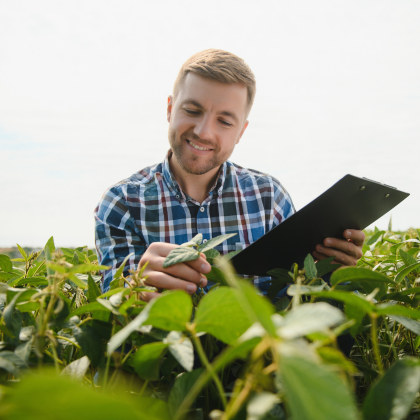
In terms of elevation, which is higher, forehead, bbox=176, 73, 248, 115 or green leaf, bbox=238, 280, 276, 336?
forehead, bbox=176, 73, 248, 115

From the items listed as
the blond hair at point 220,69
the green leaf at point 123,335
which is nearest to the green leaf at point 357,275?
the green leaf at point 123,335

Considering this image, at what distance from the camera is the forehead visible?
4.79 feet

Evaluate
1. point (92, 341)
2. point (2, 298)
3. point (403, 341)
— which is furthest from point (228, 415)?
point (403, 341)

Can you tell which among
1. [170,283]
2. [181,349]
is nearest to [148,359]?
[181,349]

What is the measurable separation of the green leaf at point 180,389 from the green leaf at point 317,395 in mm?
162

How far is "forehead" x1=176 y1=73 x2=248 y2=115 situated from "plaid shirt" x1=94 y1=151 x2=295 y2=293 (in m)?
0.35

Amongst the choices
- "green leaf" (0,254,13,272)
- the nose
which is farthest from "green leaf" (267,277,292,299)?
the nose

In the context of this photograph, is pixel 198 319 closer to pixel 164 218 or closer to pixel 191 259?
pixel 191 259

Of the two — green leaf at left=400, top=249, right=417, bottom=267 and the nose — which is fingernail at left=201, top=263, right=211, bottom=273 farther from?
the nose

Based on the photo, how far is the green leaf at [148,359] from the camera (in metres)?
0.27

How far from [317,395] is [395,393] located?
0.37 ft

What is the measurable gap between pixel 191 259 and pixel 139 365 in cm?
17

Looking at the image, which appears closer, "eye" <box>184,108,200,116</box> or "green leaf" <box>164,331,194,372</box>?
"green leaf" <box>164,331,194,372</box>

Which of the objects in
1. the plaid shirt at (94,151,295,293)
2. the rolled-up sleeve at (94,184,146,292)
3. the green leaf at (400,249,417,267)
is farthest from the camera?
the plaid shirt at (94,151,295,293)
